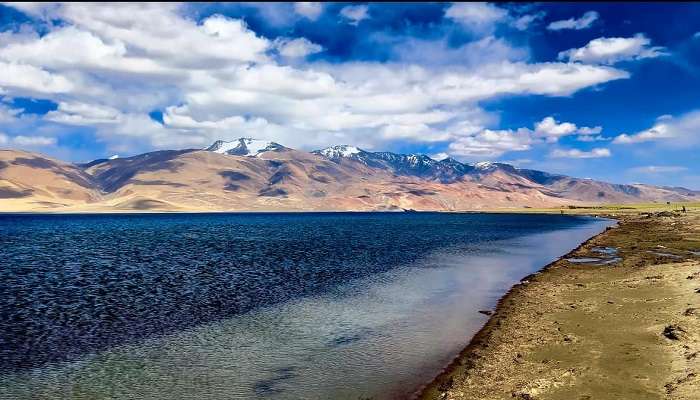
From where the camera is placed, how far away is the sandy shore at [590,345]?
18.6 m

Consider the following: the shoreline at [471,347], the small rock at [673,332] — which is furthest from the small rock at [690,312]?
the shoreline at [471,347]

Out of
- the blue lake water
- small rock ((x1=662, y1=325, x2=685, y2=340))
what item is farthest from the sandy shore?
the blue lake water

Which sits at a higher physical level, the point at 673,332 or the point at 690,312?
the point at 690,312

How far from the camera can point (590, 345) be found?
937 inches

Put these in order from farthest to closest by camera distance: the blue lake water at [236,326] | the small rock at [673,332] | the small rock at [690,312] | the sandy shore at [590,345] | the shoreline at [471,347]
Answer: the small rock at [690,312]
the small rock at [673,332]
the blue lake water at [236,326]
the shoreline at [471,347]
the sandy shore at [590,345]

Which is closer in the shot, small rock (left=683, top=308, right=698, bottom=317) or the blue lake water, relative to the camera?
the blue lake water

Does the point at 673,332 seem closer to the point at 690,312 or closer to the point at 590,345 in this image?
the point at 590,345

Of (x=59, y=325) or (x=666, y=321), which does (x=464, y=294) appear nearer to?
(x=666, y=321)

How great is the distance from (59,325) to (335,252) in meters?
52.5

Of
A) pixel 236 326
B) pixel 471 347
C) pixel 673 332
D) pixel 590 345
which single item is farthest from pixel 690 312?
pixel 236 326

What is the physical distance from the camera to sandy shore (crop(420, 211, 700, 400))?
18562mm

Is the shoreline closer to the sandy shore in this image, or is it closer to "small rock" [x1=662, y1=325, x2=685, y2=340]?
the sandy shore

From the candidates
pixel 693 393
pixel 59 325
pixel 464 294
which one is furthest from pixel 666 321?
pixel 59 325

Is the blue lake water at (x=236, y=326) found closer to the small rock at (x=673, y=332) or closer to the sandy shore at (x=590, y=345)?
the sandy shore at (x=590, y=345)
